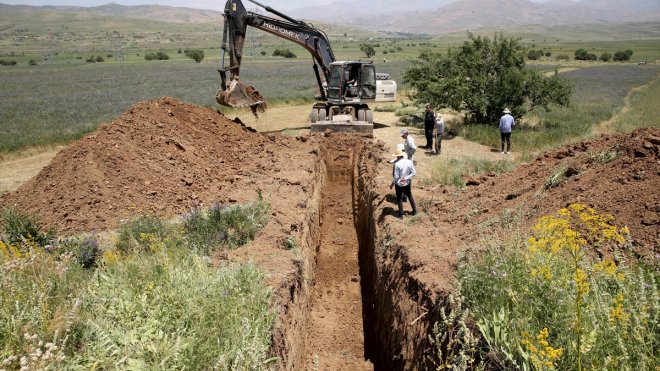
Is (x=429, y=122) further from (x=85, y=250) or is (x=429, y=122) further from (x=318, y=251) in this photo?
(x=85, y=250)

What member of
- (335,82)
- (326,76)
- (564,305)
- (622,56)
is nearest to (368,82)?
(335,82)

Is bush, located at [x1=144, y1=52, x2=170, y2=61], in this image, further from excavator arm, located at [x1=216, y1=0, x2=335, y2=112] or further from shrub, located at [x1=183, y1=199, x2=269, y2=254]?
shrub, located at [x1=183, y1=199, x2=269, y2=254]

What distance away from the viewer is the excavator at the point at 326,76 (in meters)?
15.9

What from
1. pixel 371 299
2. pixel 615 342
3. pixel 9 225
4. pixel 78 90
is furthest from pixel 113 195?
pixel 78 90

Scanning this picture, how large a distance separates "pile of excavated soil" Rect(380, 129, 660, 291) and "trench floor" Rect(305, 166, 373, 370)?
1947 millimetres

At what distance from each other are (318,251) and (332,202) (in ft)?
10.7

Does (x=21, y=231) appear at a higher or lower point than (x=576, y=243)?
lower

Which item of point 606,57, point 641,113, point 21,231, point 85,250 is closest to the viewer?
point 85,250

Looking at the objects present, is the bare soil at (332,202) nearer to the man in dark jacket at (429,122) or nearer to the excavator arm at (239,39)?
the man in dark jacket at (429,122)

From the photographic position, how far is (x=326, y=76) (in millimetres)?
19156

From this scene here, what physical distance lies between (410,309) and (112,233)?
6.56 meters

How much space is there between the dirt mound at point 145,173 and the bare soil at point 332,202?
4 cm

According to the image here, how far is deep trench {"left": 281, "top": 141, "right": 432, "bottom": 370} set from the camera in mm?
6262

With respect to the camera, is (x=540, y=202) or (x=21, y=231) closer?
(x=540, y=202)
